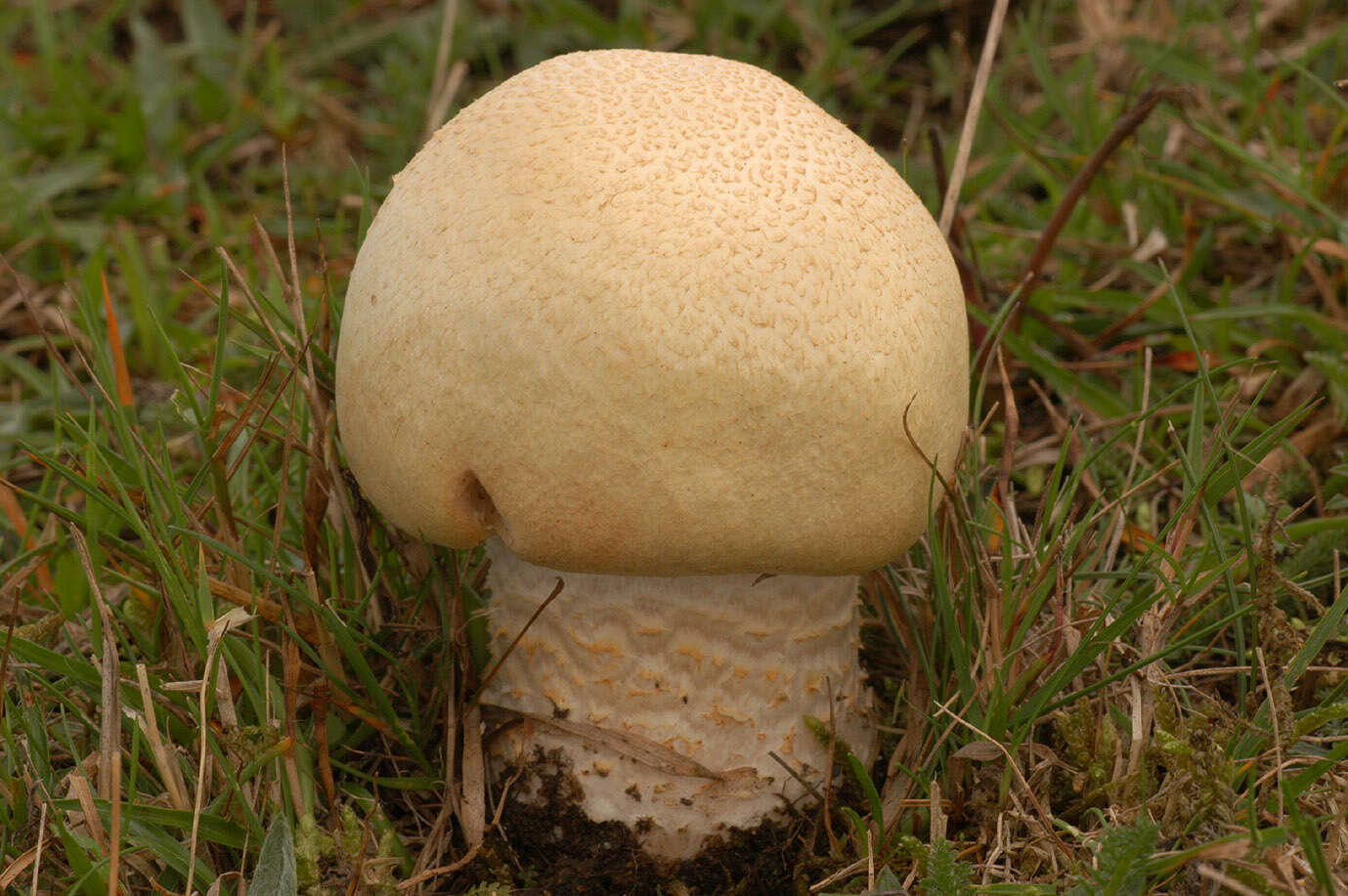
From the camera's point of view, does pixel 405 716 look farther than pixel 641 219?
Yes

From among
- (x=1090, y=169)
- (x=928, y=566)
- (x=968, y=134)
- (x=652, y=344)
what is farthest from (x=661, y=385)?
(x=1090, y=169)

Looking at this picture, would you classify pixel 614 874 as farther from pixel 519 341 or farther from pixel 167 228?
pixel 167 228

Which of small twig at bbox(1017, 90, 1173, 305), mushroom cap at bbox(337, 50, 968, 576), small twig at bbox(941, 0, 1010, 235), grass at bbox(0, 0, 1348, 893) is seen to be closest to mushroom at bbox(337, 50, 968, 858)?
mushroom cap at bbox(337, 50, 968, 576)

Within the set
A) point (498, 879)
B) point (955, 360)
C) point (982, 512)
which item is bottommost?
point (498, 879)

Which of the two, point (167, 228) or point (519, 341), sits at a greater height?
point (519, 341)

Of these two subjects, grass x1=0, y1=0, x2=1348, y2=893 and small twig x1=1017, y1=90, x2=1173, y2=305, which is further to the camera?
small twig x1=1017, y1=90, x2=1173, y2=305

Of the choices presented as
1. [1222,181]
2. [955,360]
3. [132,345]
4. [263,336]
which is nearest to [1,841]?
[263,336]

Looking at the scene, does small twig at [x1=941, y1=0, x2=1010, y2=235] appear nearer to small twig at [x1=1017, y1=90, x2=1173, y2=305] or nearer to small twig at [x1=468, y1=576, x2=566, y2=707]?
small twig at [x1=1017, y1=90, x2=1173, y2=305]
